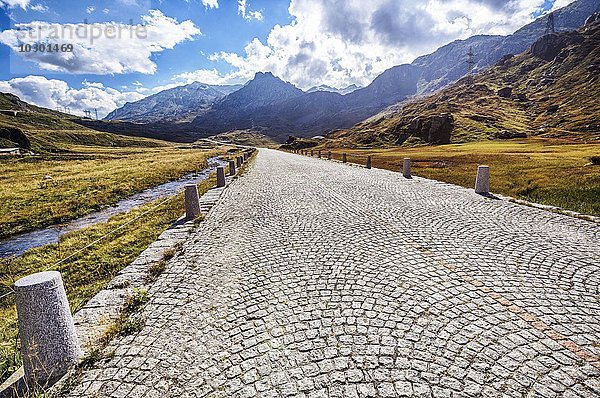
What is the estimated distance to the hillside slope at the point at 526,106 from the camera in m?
96.4

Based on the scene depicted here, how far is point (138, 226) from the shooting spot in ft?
38.2

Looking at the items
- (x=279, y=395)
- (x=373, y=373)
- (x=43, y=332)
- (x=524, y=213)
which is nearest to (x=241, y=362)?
(x=279, y=395)

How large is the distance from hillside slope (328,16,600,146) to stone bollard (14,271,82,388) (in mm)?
100525

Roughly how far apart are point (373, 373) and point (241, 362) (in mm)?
1368

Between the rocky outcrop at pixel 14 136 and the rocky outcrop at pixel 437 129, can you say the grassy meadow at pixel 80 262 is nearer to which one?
the rocky outcrop at pixel 14 136

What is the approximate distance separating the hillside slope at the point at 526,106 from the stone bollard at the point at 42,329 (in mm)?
100525

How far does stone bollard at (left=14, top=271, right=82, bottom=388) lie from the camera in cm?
318

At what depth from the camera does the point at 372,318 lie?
4.04 m

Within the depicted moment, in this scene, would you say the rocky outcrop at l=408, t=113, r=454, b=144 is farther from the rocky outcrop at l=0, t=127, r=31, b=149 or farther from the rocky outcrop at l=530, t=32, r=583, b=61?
the rocky outcrop at l=530, t=32, r=583, b=61

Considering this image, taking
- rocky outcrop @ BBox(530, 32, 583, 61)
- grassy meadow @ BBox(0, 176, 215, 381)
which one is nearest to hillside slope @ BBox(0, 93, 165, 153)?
grassy meadow @ BBox(0, 176, 215, 381)

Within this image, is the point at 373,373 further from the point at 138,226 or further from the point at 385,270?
the point at 138,226

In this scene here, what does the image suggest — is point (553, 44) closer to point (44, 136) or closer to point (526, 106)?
point (526, 106)

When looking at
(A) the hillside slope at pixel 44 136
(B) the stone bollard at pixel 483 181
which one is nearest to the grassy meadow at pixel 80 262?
(B) the stone bollard at pixel 483 181

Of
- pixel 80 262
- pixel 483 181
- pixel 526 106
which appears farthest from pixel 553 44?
pixel 80 262
